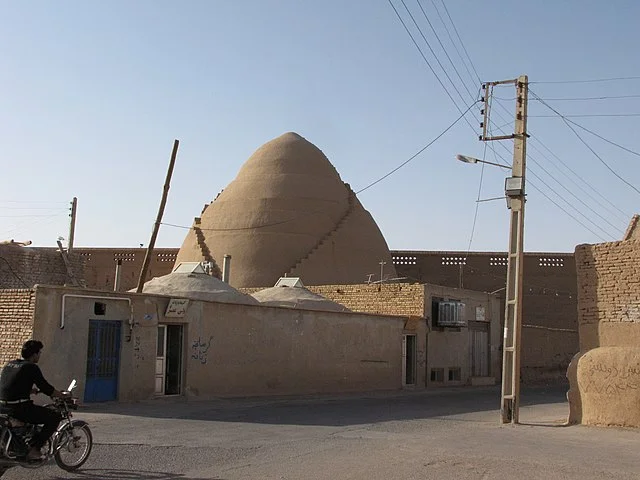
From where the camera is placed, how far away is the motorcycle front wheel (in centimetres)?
782

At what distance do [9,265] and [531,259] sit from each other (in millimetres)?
26643

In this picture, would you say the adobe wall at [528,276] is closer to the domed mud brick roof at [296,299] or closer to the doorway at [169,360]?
the domed mud brick roof at [296,299]

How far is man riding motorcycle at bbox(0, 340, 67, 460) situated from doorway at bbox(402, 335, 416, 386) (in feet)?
66.5

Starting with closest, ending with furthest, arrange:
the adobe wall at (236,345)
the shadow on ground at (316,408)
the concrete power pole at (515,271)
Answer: the shadow on ground at (316,408) → the concrete power pole at (515,271) → the adobe wall at (236,345)

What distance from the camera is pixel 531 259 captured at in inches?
1619

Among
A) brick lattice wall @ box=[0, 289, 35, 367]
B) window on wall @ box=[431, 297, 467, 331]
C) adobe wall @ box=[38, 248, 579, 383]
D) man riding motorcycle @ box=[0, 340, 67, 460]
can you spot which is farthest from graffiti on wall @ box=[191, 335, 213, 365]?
adobe wall @ box=[38, 248, 579, 383]

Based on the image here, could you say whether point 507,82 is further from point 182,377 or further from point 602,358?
point 182,377

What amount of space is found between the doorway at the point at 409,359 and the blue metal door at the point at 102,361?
1257cm

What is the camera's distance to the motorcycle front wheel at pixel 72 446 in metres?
7.82

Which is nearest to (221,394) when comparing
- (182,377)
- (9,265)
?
(182,377)

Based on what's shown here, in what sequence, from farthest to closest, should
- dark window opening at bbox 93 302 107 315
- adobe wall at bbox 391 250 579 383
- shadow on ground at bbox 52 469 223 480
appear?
adobe wall at bbox 391 250 579 383, dark window opening at bbox 93 302 107 315, shadow on ground at bbox 52 469 223 480

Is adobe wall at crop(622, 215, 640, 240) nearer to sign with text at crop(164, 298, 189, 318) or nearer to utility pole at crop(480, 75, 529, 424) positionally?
utility pole at crop(480, 75, 529, 424)

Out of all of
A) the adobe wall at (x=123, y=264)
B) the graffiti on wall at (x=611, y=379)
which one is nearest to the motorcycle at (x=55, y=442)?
the graffiti on wall at (x=611, y=379)

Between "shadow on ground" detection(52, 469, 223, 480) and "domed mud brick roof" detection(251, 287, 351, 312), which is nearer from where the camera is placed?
"shadow on ground" detection(52, 469, 223, 480)
